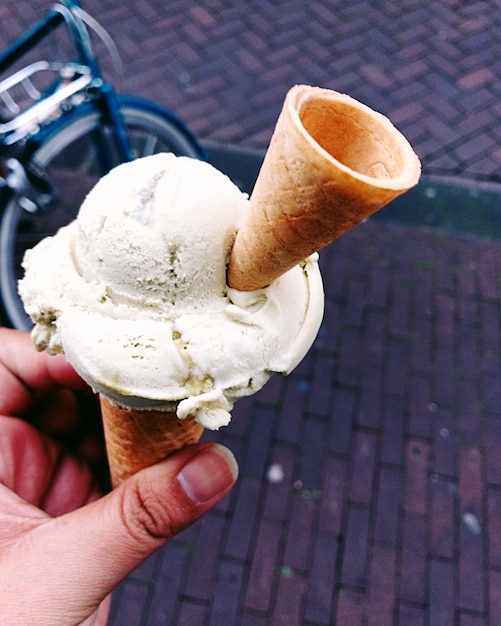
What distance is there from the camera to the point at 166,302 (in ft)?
4.26

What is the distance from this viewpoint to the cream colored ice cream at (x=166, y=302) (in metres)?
1.23

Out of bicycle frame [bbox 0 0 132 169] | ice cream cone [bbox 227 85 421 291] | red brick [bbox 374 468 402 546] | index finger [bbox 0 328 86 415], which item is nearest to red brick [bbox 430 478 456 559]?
red brick [bbox 374 468 402 546]

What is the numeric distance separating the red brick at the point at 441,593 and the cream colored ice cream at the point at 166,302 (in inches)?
80.0

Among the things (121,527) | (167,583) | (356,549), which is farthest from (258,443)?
(121,527)

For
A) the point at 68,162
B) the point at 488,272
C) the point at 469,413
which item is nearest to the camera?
the point at 469,413

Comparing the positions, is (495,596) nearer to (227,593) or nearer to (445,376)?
(445,376)

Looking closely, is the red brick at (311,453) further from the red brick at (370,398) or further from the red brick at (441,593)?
the red brick at (441,593)

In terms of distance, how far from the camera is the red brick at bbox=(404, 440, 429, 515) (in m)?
2.97

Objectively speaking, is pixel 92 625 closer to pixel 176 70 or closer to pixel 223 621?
pixel 223 621

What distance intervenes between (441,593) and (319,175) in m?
2.60

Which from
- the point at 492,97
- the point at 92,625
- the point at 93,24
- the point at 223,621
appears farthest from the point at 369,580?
the point at 492,97

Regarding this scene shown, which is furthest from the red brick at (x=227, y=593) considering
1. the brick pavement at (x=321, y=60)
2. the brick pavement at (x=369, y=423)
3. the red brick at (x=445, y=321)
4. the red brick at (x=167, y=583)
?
the brick pavement at (x=321, y=60)

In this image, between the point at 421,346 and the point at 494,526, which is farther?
the point at 421,346

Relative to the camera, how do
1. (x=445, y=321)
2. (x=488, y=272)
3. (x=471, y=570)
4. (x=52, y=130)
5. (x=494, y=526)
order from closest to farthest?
(x=471, y=570) < (x=494, y=526) < (x=52, y=130) < (x=445, y=321) < (x=488, y=272)
